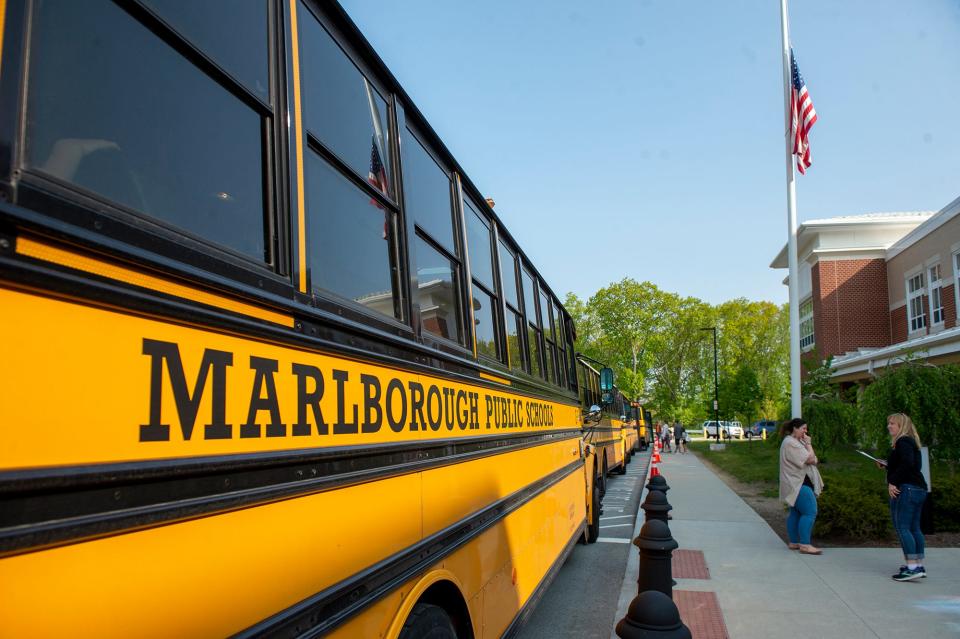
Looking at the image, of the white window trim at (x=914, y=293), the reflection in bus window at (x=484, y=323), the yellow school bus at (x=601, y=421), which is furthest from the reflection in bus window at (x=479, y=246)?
the white window trim at (x=914, y=293)

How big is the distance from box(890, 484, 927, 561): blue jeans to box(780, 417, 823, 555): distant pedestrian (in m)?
1.12

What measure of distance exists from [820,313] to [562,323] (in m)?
28.1

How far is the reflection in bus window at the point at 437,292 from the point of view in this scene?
3.11 meters

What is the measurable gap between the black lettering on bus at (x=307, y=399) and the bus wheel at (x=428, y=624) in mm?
944

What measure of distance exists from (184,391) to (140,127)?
2.04 ft

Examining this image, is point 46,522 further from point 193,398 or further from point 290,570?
point 290,570

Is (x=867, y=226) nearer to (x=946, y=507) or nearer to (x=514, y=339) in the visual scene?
(x=946, y=507)

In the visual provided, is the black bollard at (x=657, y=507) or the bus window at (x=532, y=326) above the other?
the bus window at (x=532, y=326)

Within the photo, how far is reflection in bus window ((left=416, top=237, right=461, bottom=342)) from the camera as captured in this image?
122 inches

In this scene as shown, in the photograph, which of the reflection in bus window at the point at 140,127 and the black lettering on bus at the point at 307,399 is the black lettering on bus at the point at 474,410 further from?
the reflection in bus window at the point at 140,127

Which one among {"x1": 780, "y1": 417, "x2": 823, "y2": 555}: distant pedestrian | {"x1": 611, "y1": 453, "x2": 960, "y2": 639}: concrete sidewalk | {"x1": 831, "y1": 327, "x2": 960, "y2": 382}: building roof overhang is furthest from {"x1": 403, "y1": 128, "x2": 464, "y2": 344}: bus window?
{"x1": 831, "y1": 327, "x2": 960, "y2": 382}: building roof overhang

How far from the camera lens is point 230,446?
161cm

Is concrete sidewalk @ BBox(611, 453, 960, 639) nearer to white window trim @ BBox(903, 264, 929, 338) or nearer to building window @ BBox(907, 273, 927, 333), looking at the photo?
white window trim @ BBox(903, 264, 929, 338)

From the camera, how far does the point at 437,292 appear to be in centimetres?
337
